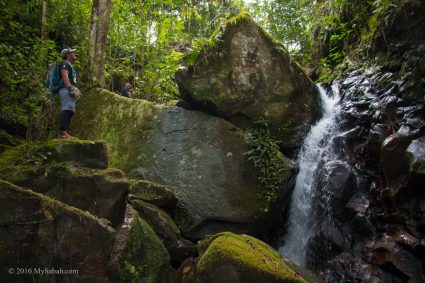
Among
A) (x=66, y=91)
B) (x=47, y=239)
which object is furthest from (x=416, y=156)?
(x=66, y=91)

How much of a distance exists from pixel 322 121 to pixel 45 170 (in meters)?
7.37

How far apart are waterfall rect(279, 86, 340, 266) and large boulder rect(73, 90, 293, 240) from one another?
804 millimetres

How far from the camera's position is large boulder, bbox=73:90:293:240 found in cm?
771

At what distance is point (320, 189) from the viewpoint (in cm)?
817

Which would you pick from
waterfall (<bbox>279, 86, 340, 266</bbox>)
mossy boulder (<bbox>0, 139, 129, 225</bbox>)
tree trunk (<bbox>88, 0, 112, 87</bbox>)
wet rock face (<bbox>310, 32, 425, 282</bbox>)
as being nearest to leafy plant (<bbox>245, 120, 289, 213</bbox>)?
waterfall (<bbox>279, 86, 340, 266</bbox>)

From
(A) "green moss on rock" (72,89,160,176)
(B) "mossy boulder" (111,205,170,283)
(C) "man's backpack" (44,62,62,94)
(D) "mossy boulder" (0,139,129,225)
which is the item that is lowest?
(B) "mossy boulder" (111,205,170,283)

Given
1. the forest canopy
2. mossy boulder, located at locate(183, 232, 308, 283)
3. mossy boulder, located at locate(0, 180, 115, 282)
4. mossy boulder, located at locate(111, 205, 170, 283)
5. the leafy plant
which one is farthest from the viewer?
the forest canopy

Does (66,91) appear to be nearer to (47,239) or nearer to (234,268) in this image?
(47,239)

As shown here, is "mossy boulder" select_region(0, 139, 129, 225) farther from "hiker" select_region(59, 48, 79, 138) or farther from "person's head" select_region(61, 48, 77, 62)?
"person's head" select_region(61, 48, 77, 62)

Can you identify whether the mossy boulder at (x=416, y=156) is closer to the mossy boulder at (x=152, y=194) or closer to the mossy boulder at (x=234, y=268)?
the mossy boulder at (x=234, y=268)

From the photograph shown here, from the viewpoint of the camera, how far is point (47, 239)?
445cm

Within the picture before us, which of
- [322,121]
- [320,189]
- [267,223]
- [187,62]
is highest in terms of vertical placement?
[187,62]

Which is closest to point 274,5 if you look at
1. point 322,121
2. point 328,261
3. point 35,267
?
point 322,121

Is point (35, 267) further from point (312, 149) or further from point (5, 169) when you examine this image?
point (312, 149)
